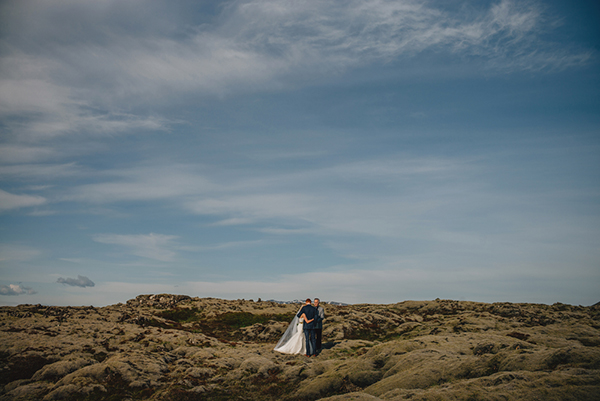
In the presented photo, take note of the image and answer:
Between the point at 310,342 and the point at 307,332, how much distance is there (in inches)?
37.6

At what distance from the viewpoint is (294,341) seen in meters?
28.9

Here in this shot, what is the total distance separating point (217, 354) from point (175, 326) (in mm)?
19996

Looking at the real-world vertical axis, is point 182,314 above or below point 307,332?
below

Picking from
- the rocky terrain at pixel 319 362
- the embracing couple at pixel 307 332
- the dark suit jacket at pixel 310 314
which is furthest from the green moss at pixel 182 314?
the dark suit jacket at pixel 310 314

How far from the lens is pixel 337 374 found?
1900 centimetres

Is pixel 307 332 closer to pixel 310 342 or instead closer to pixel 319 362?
pixel 310 342

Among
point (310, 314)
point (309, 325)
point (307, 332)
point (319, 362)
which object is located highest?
point (310, 314)

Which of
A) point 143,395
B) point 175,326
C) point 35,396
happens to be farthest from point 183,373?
point 175,326

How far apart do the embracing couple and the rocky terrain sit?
1.07 meters

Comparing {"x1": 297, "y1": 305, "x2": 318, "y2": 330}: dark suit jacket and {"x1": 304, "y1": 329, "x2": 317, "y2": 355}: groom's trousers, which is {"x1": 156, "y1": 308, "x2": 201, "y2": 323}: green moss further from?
{"x1": 297, "y1": 305, "x2": 318, "y2": 330}: dark suit jacket

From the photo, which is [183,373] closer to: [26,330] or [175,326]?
[26,330]

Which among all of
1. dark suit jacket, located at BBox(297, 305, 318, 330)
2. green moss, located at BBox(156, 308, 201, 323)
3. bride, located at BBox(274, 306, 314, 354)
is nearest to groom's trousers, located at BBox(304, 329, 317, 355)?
dark suit jacket, located at BBox(297, 305, 318, 330)

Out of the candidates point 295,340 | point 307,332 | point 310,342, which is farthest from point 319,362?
point 295,340

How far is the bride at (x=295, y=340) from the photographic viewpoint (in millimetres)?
28469
